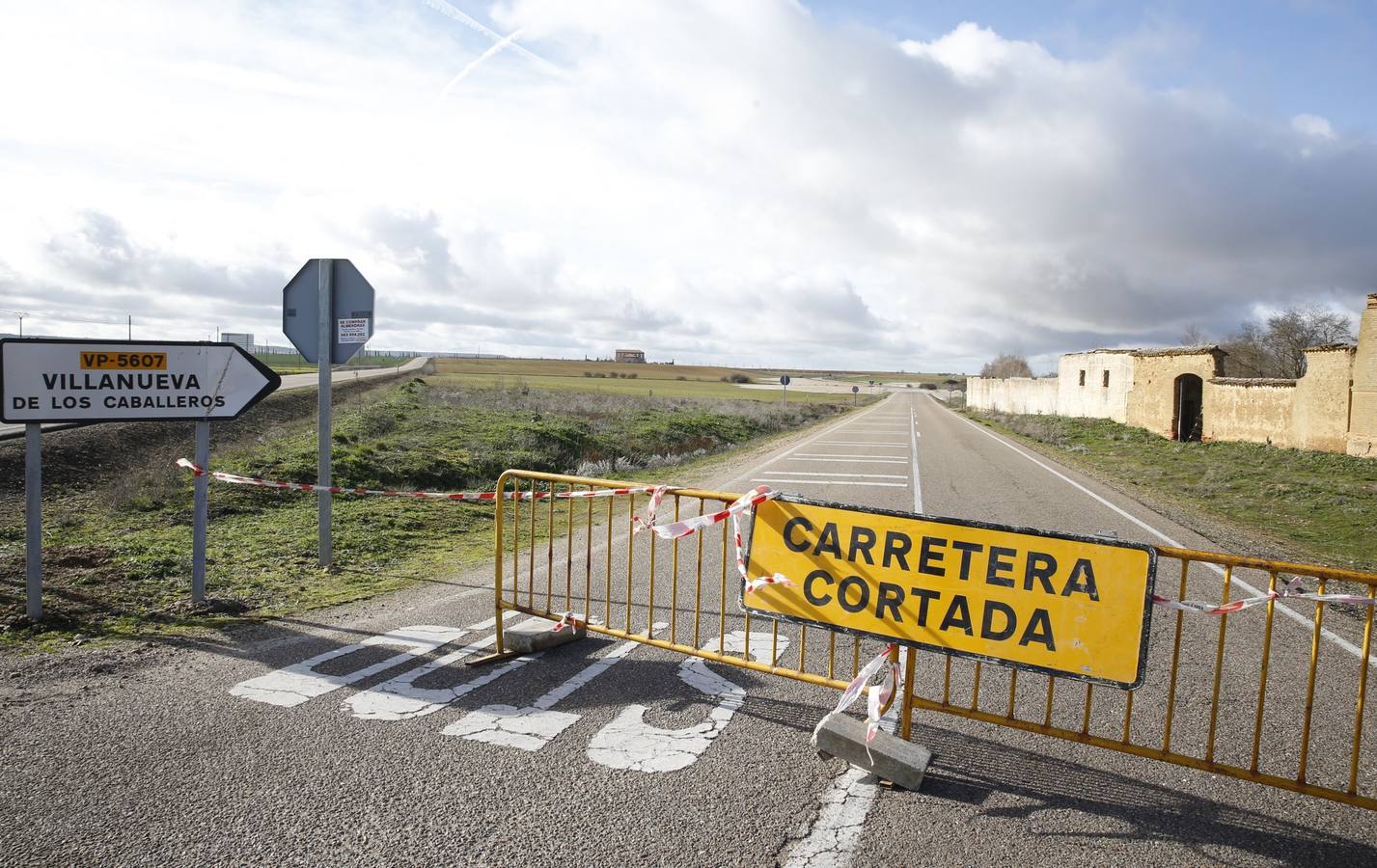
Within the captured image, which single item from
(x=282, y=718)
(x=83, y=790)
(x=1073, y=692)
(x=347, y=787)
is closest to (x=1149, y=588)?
(x=1073, y=692)

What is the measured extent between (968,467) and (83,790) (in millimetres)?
18049

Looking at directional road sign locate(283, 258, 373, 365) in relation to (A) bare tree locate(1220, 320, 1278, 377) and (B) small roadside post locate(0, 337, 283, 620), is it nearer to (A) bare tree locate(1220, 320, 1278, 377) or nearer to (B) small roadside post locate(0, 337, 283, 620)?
(B) small roadside post locate(0, 337, 283, 620)

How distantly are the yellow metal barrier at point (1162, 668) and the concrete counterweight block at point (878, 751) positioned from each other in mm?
331

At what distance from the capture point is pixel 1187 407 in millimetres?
32656

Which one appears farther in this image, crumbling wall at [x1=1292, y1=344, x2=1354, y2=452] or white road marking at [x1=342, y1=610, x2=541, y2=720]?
crumbling wall at [x1=1292, y1=344, x2=1354, y2=452]

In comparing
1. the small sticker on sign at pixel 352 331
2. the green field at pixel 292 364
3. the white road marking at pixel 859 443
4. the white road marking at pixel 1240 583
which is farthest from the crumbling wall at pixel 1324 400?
the green field at pixel 292 364

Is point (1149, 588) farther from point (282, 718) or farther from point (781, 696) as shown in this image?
point (282, 718)

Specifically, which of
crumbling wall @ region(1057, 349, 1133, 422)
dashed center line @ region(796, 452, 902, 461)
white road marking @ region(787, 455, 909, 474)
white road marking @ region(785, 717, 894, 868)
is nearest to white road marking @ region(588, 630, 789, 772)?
white road marking @ region(785, 717, 894, 868)

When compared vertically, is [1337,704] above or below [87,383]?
below

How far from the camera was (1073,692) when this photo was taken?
5141 millimetres

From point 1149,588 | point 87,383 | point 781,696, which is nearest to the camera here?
point 1149,588

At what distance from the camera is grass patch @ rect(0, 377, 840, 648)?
663cm

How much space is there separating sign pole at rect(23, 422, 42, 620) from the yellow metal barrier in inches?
132

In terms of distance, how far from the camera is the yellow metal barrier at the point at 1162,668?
13.1 feet
